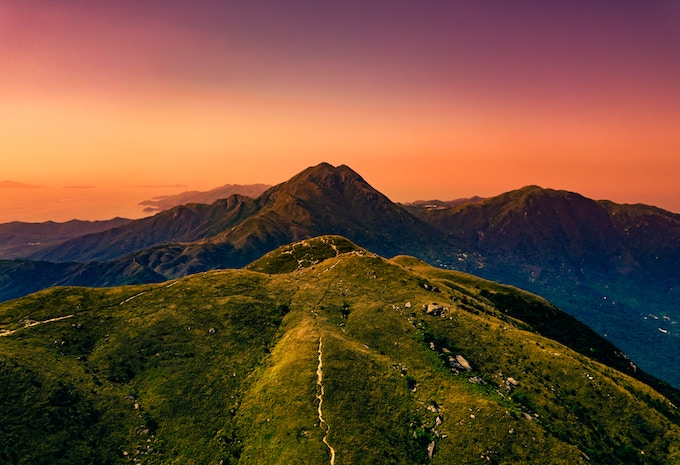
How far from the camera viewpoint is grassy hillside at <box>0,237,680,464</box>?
→ 61.6 m

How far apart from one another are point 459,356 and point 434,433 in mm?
23613

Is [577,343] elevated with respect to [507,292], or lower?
lower

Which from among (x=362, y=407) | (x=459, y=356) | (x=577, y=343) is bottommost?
(x=577, y=343)

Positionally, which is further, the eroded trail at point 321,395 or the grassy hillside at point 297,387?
the grassy hillside at point 297,387

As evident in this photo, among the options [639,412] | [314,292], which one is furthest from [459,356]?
[314,292]

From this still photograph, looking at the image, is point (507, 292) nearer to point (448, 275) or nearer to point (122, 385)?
point (448, 275)

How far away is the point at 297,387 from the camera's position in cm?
7306

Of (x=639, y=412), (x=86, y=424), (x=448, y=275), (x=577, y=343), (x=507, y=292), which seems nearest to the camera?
(x=86, y=424)

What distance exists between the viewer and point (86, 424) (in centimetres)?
6275

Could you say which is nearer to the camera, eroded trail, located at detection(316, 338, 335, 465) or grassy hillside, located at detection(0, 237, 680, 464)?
eroded trail, located at detection(316, 338, 335, 465)

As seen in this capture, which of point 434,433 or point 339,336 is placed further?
point 339,336

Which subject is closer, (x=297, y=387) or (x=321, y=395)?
(x=321, y=395)

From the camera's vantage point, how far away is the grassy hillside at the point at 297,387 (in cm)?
6156

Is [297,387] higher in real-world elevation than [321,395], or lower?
higher
